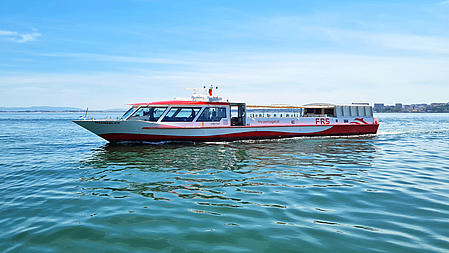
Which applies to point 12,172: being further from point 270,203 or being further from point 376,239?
point 376,239

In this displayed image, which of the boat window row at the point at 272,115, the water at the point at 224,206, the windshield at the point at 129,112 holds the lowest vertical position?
the water at the point at 224,206

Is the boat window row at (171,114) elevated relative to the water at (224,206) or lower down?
elevated

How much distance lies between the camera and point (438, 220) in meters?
5.35

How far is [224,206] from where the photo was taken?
6129 millimetres

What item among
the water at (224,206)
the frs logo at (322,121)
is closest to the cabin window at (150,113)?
the water at (224,206)

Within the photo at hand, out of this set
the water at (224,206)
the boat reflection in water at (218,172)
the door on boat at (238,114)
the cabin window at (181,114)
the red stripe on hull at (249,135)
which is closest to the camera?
the water at (224,206)

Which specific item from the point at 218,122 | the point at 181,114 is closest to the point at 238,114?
the point at 218,122

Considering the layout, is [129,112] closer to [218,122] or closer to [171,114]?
[171,114]

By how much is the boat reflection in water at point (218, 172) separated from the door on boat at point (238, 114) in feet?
15.3

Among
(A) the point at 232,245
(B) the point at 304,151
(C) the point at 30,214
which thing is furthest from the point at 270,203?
(B) the point at 304,151

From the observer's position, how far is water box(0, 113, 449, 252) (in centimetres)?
446

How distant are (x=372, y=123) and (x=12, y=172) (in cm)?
2586

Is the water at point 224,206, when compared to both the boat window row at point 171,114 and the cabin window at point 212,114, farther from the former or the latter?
the cabin window at point 212,114

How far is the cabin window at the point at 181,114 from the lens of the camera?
17.0m
